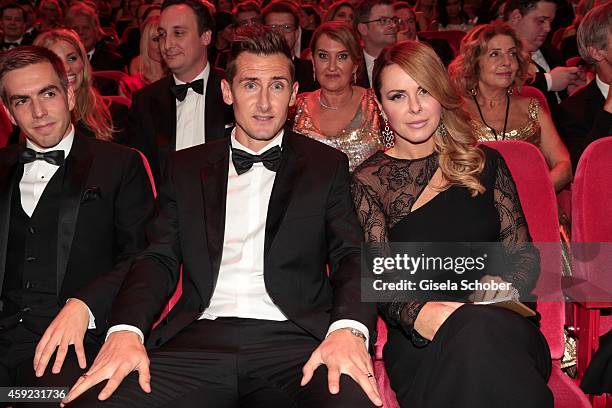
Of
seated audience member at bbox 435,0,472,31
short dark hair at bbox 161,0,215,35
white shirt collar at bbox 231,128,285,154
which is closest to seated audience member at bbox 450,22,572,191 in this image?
short dark hair at bbox 161,0,215,35

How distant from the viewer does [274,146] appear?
284 cm

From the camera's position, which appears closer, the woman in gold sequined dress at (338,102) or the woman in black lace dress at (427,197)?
the woman in black lace dress at (427,197)

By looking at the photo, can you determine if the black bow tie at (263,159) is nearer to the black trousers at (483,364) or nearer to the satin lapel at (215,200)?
the satin lapel at (215,200)

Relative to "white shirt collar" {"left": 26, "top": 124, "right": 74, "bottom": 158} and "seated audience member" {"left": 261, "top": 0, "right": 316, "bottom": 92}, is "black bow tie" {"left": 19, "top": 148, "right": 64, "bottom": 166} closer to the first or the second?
"white shirt collar" {"left": 26, "top": 124, "right": 74, "bottom": 158}

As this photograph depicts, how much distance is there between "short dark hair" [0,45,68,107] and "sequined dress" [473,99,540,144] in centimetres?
212

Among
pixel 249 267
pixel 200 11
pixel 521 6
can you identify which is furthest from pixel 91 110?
pixel 521 6

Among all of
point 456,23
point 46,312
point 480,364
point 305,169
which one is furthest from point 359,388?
point 456,23

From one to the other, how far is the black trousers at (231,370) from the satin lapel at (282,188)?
27cm

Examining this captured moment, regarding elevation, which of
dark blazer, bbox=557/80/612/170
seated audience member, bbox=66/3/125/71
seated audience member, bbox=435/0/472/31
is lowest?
dark blazer, bbox=557/80/612/170

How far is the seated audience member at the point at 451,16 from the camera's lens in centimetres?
1017

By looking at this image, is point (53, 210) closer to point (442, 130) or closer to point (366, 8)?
point (442, 130)

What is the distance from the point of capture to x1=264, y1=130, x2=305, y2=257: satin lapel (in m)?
2.71

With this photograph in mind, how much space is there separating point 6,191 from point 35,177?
0.11 meters

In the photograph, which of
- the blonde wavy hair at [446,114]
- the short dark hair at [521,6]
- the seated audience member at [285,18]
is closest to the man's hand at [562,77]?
the short dark hair at [521,6]
